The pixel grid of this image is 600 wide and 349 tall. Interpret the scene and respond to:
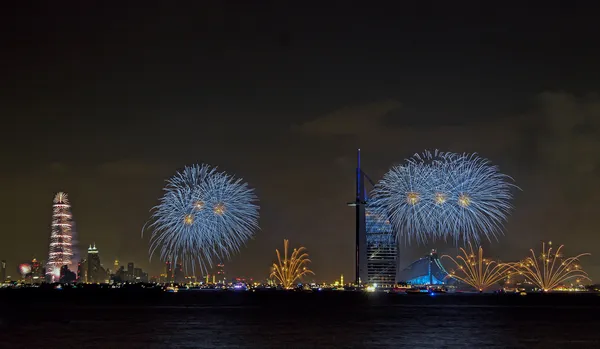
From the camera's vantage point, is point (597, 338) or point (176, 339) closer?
point (176, 339)

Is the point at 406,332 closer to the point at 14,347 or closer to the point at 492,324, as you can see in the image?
the point at 492,324

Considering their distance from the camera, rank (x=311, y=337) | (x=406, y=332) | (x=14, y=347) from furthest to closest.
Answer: (x=406, y=332) → (x=311, y=337) → (x=14, y=347)

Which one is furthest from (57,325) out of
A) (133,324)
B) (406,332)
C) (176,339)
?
(406,332)

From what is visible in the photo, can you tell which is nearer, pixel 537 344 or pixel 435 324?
pixel 537 344

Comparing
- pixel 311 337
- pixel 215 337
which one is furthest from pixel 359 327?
pixel 215 337

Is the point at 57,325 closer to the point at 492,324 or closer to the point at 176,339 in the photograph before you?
the point at 176,339

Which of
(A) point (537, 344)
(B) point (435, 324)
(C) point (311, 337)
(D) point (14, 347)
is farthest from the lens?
(B) point (435, 324)

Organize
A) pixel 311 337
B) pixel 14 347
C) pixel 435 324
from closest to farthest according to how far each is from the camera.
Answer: pixel 14 347 → pixel 311 337 → pixel 435 324

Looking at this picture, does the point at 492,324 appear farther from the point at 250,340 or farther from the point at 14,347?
the point at 14,347

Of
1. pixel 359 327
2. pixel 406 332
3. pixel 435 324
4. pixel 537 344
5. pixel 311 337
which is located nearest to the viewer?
pixel 537 344
